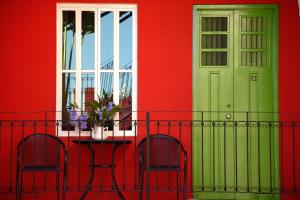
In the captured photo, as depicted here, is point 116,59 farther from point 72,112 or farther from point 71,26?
point 72,112

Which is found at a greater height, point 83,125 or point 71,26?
point 71,26

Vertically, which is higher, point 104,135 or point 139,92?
point 139,92

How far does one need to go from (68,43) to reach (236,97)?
7.65 feet

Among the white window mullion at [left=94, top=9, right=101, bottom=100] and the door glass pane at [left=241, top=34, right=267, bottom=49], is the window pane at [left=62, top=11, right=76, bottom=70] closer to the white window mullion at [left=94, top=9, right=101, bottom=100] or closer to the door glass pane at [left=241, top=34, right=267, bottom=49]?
the white window mullion at [left=94, top=9, right=101, bottom=100]

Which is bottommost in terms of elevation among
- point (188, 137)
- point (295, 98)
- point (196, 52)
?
point (188, 137)

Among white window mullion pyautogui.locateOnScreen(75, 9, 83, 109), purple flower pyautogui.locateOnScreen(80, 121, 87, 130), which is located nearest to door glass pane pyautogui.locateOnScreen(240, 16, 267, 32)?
white window mullion pyautogui.locateOnScreen(75, 9, 83, 109)

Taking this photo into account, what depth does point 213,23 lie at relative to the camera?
276 inches

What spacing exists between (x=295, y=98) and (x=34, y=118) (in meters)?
3.41

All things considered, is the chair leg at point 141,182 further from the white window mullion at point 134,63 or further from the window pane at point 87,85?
the window pane at point 87,85

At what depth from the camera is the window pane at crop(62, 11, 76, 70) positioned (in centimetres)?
701

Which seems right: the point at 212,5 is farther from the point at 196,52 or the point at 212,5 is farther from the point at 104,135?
the point at 104,135

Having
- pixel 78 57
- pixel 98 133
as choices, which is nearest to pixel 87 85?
pixel 78 57

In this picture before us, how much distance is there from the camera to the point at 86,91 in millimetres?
6992

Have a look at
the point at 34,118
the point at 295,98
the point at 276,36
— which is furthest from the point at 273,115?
the point at 34,118
